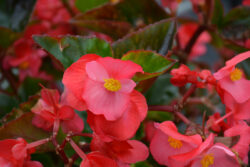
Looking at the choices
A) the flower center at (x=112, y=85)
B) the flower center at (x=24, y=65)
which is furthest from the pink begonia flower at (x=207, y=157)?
the flower center at (x=24, y=65)

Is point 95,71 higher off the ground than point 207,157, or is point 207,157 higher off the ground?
point 95,71

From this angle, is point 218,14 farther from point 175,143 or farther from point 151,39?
point 175,143

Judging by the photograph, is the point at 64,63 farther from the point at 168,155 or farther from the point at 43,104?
the point at 168,155

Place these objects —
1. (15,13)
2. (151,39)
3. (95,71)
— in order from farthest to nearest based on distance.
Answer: (15,13), (151,39), (95,71)

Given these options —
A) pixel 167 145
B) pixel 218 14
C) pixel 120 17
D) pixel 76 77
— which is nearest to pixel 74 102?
pixel 76 77

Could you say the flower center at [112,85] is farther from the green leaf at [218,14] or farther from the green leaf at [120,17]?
the green leaf at [218,14]

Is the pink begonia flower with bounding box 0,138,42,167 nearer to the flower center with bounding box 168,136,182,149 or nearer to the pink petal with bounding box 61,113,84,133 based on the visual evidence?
Result: the pink petal with bounding box 61,113,84,133
